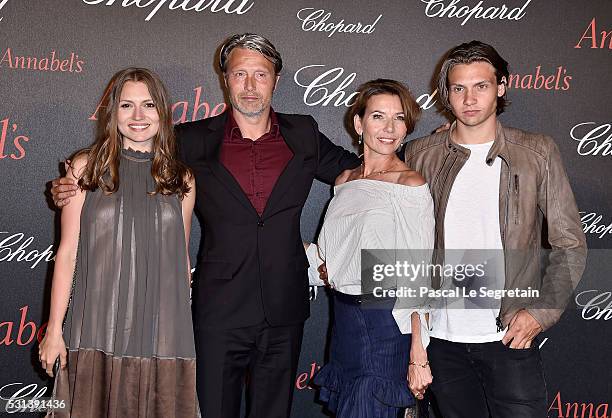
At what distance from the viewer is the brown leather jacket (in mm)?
2678

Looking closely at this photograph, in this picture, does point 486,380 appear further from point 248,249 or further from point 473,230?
point 248,249

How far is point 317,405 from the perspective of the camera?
3.91 m

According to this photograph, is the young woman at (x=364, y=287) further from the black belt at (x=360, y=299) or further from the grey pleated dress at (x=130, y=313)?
the grey pleated dress at (x=130, y=313)

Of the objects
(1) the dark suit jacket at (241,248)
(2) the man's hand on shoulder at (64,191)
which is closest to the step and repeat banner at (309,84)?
(1) the dark suit jacket at (241,248)

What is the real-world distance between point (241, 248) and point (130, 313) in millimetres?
508

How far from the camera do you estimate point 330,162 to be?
3105mm

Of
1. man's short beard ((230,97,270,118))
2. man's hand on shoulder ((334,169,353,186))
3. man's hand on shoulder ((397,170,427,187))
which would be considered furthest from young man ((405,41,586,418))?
man's short beard ((230,97,270,118))

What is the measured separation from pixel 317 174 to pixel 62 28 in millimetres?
1631

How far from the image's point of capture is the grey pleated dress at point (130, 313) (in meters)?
2.64

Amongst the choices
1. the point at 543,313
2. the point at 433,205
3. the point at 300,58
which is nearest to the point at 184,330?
the point at 433,205

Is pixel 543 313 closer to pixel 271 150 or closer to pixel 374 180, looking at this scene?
pixel 374 180

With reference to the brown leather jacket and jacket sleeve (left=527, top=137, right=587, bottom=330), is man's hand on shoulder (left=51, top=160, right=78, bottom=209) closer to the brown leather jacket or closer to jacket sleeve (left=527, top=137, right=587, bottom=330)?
the brown leather jacket

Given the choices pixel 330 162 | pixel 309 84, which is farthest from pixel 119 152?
pixel 309 84

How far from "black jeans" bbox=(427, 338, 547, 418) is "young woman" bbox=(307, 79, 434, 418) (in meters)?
0.18
